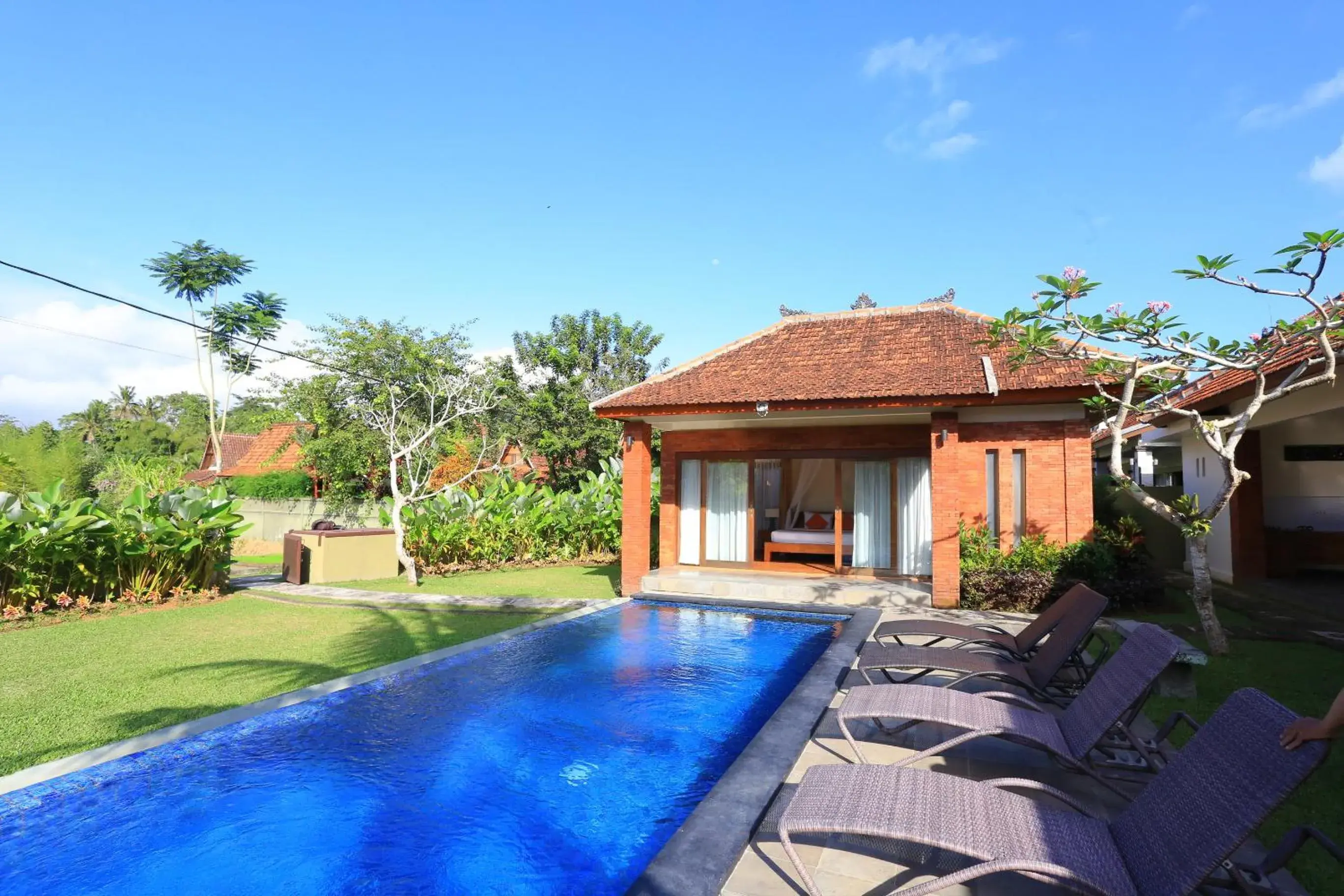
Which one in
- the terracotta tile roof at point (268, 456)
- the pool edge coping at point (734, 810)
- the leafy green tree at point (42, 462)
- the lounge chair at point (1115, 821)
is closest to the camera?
the lounge chair at point (1115, 821)

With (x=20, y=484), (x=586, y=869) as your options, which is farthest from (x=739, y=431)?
(x=20, y=484)

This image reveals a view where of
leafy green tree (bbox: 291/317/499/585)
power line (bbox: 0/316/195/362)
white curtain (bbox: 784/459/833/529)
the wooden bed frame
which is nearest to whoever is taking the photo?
the wooden bed frame

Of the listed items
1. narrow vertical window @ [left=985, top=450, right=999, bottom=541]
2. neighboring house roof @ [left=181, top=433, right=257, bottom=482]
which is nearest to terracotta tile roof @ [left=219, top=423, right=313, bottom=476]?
neighboring house roof @ [left=181, top=433, right=257, bottom=482]

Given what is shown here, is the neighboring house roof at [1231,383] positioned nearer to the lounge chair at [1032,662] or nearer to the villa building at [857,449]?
the villa building at [857,449]

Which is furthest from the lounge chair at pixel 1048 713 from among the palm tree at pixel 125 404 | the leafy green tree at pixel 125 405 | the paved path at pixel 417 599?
the palm tree at pixel 125 404

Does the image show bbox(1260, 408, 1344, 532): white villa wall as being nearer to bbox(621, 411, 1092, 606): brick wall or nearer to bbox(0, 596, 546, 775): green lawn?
bbox(621, 411, 1092, 606): brick wall

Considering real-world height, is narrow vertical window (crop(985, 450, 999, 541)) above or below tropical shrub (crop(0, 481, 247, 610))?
above

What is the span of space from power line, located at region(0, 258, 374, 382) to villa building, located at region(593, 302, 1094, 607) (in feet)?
36.1

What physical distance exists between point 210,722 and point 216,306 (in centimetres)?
4428

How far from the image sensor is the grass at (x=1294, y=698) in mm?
3369

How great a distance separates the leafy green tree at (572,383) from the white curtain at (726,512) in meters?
10.7

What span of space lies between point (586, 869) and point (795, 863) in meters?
1.57

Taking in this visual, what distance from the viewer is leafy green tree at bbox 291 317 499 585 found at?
57.7 ft

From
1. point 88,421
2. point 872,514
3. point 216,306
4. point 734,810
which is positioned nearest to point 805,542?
point 872,514
